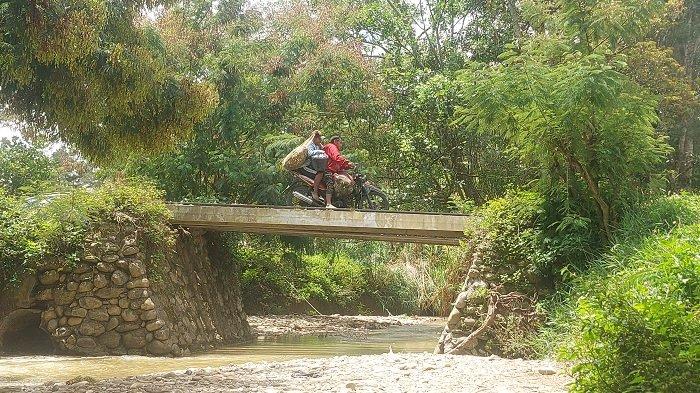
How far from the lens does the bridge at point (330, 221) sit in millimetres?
12078

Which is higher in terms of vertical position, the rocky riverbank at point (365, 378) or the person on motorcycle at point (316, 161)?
the person on motorcycle at point (316, 161)

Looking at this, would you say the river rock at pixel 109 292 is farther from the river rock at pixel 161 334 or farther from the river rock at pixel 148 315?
the river rock at pixel 161 334

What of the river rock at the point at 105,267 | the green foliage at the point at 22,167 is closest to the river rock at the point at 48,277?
the river rock at the point at 105,267

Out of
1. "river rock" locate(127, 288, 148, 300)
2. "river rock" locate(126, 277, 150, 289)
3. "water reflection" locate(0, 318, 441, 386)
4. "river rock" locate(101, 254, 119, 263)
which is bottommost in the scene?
"water reflection" locate(0, 318, 441, 386)

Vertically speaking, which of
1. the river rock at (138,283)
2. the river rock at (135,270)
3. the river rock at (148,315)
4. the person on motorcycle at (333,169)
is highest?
the person on motorcycle at (333,169)

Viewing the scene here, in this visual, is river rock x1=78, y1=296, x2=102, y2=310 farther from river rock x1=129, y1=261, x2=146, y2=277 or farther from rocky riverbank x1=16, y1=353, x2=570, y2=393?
rocky riverbank x1=16, y1=353, x2=570, y2=393

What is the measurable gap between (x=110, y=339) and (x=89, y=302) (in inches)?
27.6

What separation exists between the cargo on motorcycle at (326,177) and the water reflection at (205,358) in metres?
2.63

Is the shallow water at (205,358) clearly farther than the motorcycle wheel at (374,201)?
No

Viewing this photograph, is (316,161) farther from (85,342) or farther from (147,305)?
(85,342)

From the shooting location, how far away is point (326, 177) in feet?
43.7

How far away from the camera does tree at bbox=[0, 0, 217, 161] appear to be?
884 centimetres

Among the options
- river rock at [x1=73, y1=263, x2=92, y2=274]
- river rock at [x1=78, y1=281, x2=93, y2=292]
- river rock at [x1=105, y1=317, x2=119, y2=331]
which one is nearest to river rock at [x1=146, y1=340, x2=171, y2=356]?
river rock at [x1=105, y1=317, x2=119, y2=331]

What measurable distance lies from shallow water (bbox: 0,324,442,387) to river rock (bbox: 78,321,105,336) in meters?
0.52
